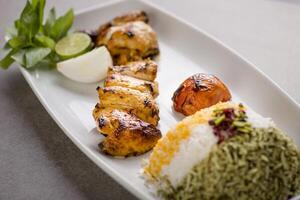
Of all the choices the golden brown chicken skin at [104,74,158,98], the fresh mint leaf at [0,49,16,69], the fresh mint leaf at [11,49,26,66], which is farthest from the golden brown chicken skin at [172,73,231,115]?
the fresh mint leaf at [0,49,16,69]

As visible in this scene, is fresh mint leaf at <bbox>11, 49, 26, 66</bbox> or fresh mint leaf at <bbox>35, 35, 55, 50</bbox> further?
fresh mint leaf at <bbox>35, 35, 55, 50</bbox>

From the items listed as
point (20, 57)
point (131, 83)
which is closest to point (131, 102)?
point (131, 83)

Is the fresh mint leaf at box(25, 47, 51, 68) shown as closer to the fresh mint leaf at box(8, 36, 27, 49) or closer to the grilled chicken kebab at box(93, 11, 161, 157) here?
the fresh mint leaf at box(8, 36, 27, 49)

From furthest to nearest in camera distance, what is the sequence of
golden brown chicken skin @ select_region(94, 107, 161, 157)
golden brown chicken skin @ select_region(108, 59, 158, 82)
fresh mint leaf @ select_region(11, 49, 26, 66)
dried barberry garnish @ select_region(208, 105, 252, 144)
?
fresh mint leaf @ select_region(11, 49, 26, 66)
golden brown chicken skin @ select_region(108, 59, 158, 82)
golden brown chicken skin @ select_region(94, 107, 161, 157)
dried barberry garnish @ select_region(208, 105, 252, 144)

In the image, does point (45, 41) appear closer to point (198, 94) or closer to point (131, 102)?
point (131, 102)

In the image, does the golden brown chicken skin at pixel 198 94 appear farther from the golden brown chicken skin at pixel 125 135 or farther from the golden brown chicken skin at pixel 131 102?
the golden brown chicken skin at pixel 125 135

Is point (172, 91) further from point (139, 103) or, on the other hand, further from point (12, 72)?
point (12, 72)
